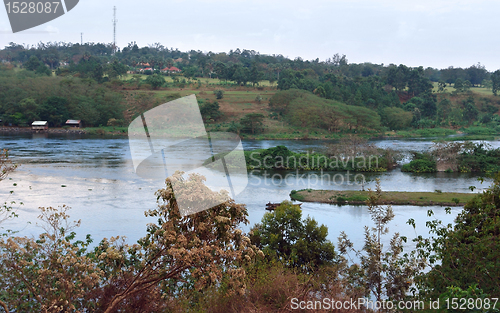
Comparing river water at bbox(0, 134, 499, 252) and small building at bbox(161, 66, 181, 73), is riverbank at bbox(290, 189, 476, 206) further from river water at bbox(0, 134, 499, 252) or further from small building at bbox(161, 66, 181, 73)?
small building at bbox(161, 66, 181, 73)

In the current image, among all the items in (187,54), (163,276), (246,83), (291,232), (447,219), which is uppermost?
(187,54)

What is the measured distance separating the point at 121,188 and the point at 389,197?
1380 centimetres

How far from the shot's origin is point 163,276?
5.72 metres

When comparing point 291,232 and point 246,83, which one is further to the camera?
point 246,83

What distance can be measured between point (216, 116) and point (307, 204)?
3101 centimetres

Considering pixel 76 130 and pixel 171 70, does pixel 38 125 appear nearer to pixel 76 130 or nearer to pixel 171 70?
pixel 76 130

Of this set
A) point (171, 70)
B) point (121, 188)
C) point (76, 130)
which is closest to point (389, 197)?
point (121, 188)

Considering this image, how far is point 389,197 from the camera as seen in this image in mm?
21750

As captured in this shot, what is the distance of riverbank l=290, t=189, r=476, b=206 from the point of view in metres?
21.2

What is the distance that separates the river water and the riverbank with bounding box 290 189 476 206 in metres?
0.53

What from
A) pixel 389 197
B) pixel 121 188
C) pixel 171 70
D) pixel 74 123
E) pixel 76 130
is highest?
pixel 171 70

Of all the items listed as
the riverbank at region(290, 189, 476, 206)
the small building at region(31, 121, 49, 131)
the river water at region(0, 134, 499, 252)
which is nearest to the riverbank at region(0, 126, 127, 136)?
the small building at region(31, 121, 49, 131)

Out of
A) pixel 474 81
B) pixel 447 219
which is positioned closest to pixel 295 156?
pixel 447 219

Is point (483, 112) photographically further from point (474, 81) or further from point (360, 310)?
point (360, 310)
